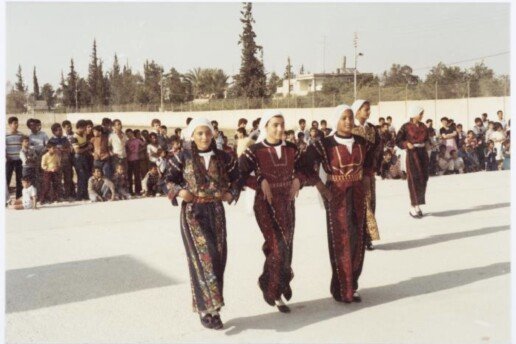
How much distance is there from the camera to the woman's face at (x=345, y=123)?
532 centimetres

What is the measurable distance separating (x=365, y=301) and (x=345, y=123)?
1553 mm

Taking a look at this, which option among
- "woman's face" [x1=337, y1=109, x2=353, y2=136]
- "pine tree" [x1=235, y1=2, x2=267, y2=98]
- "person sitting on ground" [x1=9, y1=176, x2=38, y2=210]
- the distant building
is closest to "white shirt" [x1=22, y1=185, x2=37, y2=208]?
"person sitting on ground" [x1=9, y1=176, x2=38, y2=210]

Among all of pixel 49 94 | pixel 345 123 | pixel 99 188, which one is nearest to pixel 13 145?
pixel 99 188

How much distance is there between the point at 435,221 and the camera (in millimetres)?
9016

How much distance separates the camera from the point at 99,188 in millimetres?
11656

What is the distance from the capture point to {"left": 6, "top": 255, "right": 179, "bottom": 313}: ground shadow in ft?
18.0

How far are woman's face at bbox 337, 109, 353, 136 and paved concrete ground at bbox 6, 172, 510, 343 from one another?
1490mm

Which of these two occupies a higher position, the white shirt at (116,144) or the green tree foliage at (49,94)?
the green tree foliage at (49,94)

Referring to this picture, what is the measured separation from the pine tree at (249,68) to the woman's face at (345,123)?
44.6 meters

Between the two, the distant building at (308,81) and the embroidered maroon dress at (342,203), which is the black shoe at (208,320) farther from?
the distant building at (308,81)

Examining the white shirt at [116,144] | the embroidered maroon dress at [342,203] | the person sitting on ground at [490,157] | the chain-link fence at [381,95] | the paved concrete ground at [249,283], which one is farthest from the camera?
the chain-link fence at [381,95]

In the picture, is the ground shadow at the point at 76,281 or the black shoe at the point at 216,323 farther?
the ground shadow at the point at 76,281

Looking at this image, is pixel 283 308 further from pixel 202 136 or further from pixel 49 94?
pixel 49 94

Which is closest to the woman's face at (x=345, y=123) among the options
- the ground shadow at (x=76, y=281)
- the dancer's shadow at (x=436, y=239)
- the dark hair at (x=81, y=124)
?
the ground shadow at (x=76, y=281)
